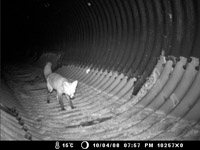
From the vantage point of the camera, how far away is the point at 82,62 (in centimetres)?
906

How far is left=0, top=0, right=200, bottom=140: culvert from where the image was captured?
3639 mm

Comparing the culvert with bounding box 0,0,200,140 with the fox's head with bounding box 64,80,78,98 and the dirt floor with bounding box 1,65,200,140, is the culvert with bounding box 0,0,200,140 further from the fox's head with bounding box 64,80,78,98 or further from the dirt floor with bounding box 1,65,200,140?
the fox's head with bounding box 64,80,78,98

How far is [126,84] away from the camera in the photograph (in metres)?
5.64

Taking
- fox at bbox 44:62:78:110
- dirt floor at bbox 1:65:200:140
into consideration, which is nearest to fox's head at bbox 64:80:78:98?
fox at bbox 44:62:78:110

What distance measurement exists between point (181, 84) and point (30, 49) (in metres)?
14.9

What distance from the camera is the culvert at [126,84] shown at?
3639mm

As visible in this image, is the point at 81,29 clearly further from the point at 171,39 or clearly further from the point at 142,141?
the point at 142,141

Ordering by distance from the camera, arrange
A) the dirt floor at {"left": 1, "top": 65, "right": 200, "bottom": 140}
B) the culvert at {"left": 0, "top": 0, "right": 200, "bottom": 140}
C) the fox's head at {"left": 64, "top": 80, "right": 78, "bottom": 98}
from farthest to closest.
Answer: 1. the fox's head at {"left": 64, "top": 80, "right": 78, "bottom": 98}
2. the culvert at {"left": 0, "top": 0, "right": 200, "bottom": 140}
3. the dirt floor at {"left": 1, "top": 65, "right": 200, "bottom": 140}

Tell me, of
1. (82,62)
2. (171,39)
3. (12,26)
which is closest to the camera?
(171,39)

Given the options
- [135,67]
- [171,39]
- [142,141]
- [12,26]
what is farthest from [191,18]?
[12,26]

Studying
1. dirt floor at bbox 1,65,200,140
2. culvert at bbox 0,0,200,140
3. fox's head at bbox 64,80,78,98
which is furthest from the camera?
fox's head at bbox 64,80,78,98

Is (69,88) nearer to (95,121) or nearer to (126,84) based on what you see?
(95,121)

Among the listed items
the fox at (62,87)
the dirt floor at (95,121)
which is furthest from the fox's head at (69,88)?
the dirt floor at (95,121)

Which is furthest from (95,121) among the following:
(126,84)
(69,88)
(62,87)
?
(126,84)
